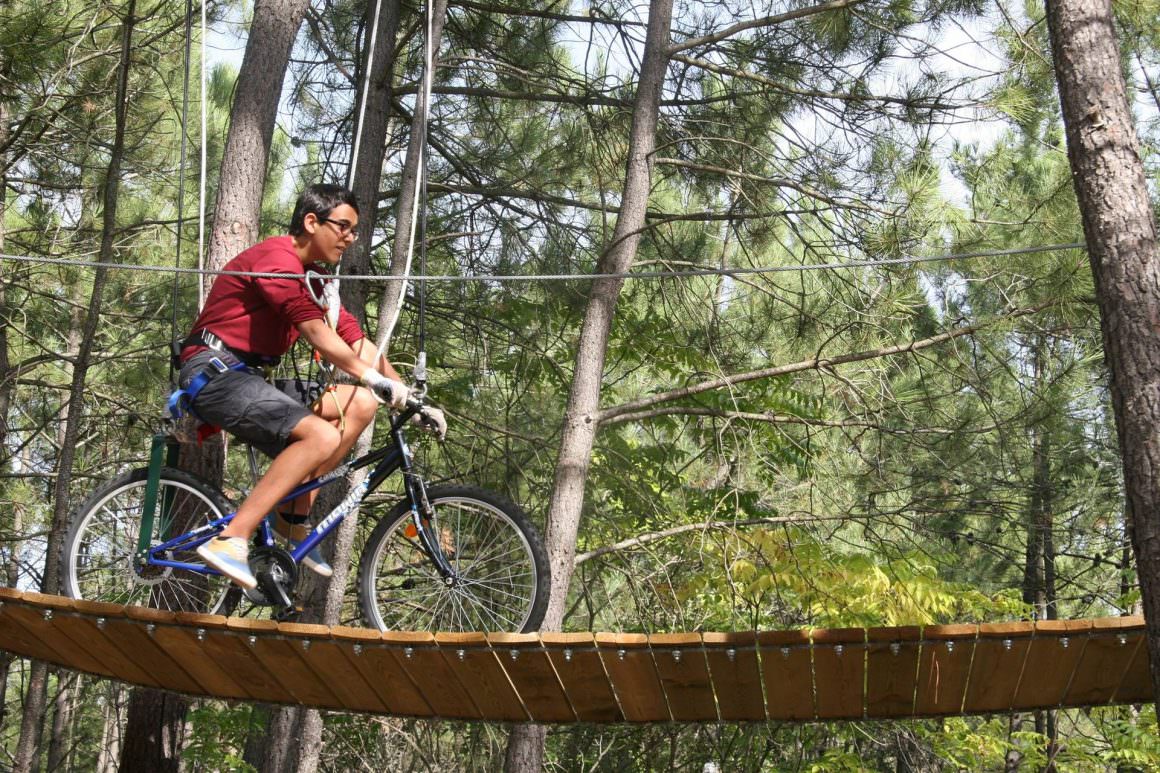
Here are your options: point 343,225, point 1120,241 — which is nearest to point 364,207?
point 343,225

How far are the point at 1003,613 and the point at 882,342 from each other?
3627 mm

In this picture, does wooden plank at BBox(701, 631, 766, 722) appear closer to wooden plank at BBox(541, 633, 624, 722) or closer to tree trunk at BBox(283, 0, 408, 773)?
wooden plank at BBox(541, 633, 624, 722)

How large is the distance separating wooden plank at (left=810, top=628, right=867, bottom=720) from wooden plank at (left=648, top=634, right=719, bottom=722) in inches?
12.9

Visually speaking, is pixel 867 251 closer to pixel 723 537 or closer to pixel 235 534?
pixel 723 537

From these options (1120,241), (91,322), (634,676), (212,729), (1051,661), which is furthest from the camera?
(212,729)

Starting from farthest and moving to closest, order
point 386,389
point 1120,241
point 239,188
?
point 239,188 < point 1120,241 < point 386,389

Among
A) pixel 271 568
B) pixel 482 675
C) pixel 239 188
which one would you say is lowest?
pixel 482 675

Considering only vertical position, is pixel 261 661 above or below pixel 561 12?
below

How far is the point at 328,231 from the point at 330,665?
126 centimetres

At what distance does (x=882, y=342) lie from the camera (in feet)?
19.6

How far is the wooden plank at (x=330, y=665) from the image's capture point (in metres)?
3.37

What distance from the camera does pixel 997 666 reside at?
377 cm

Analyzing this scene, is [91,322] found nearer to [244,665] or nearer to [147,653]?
[147,653]

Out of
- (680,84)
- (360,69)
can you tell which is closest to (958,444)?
(680,84)
